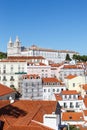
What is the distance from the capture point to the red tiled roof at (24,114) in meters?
18.2

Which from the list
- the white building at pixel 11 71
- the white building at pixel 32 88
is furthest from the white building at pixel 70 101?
the white building at pixel 11 71

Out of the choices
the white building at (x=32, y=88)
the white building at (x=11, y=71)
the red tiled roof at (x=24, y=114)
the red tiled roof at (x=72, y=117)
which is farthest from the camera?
the white building at (x=11, y=71)

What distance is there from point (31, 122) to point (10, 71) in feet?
178

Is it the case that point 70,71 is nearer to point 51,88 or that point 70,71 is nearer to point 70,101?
point 51,88

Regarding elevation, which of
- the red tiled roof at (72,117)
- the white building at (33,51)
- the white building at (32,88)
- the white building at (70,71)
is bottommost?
the red tiled roof at (72,117)

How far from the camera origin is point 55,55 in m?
150

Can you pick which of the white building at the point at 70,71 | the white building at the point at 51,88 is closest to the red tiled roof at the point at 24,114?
the white building at the point at 51,88

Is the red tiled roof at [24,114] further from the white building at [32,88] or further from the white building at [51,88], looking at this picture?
the white building at [32,88]

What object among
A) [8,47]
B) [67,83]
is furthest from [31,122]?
[8,47]

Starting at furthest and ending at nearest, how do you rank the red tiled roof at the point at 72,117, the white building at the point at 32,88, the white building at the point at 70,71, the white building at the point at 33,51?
the white building at the point at 33,51 < the white building at the point at 70,71 < the white building at the point at 32,88 < the red tiled roof at the point at 72,117

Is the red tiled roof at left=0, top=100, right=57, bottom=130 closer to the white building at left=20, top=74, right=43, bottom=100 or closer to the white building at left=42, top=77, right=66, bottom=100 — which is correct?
the white building at left=42, top=77, right=66, bottom=100

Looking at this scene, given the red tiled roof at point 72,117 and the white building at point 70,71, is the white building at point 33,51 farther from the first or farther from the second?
the red tiled roof at point 72,117

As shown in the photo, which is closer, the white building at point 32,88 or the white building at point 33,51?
the white building at point 32,88

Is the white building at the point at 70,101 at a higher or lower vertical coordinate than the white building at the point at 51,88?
lower
